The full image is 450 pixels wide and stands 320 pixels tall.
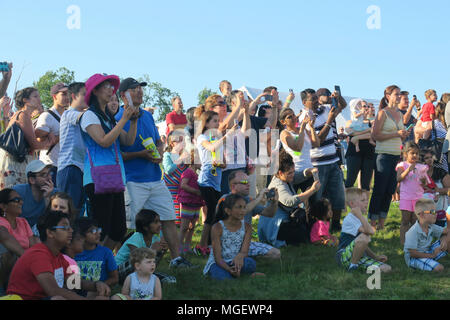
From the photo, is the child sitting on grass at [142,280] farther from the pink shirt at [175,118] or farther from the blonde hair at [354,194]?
the pink shirt at [175,118]

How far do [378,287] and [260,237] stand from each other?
244 cm

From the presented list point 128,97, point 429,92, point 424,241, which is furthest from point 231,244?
point 429,92

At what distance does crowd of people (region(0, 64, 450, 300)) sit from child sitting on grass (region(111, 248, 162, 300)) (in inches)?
0.4

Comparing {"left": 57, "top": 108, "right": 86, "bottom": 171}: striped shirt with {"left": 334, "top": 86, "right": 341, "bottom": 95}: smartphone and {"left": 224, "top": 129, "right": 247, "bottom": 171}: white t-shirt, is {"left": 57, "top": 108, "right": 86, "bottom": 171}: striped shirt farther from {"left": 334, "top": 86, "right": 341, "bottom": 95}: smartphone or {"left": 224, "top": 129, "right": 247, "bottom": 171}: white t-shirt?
{"left": 334, "top": 86, "right": 341, "bottom": 95}: smartphone

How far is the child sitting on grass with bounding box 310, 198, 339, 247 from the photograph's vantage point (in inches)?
285

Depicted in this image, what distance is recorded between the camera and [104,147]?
16.4 feet

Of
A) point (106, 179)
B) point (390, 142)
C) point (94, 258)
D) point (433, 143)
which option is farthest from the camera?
point (433, 143)

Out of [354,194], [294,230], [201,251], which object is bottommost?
[201,251]

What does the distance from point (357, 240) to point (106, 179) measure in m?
2.53

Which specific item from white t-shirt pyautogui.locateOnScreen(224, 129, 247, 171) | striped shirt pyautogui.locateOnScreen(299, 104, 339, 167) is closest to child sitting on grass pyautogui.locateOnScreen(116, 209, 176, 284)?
white t-shirt pyautogui.locateOnScreen(224, 129, 247, 171)

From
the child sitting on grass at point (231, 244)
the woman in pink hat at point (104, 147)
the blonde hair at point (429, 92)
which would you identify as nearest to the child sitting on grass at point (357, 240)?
the child sitting on grass at point (231, 244)

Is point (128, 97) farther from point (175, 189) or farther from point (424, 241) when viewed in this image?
point (424, 241)

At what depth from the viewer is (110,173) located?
197 inches
